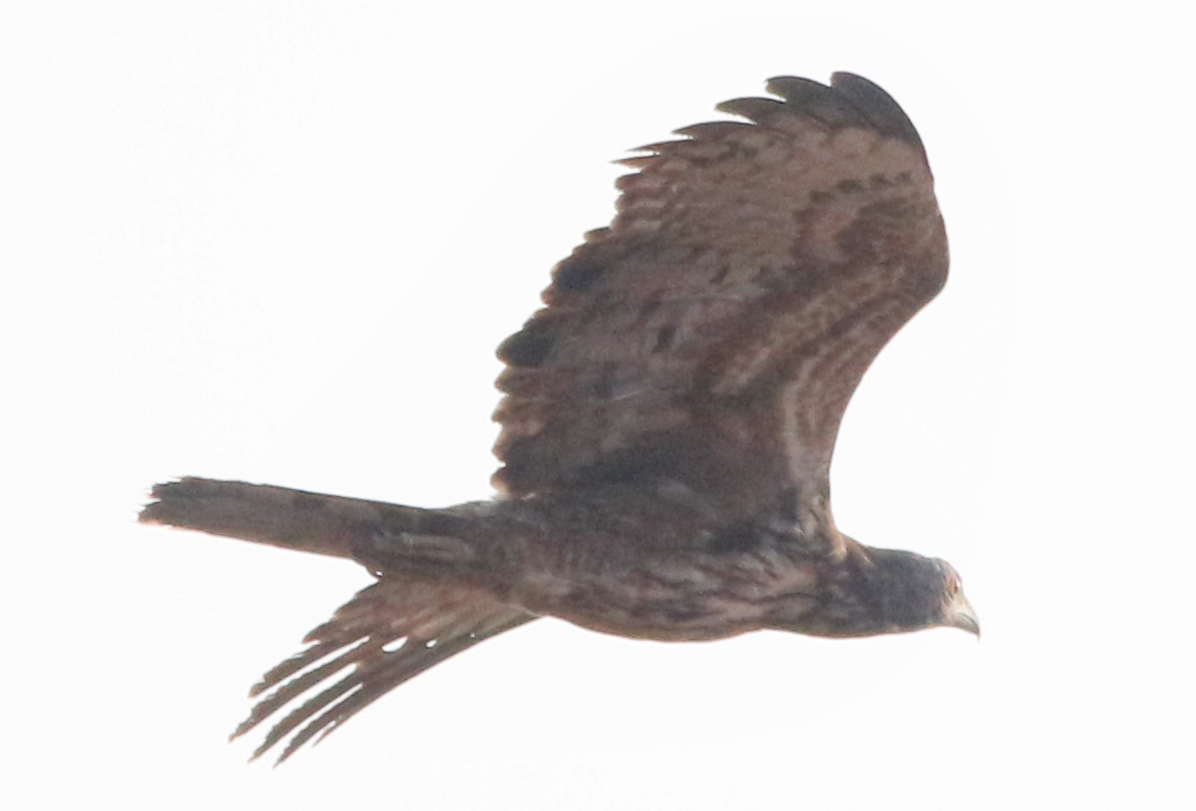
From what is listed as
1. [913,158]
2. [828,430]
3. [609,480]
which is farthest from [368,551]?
[913,158]

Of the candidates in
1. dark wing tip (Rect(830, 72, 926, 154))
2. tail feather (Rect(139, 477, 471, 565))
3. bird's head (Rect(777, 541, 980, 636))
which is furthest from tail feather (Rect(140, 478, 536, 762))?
dark wing tip (Rect(830, 72, 926, 154))

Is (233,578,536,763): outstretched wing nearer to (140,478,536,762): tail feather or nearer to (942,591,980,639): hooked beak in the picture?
(140,478,536,762): tail feather

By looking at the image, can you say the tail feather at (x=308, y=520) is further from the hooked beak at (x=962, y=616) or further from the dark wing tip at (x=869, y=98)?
the dark wing tip at (x=869, y=98)

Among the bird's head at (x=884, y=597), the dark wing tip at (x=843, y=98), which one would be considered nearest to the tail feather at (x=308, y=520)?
the bird's head at (x=884, y=597)

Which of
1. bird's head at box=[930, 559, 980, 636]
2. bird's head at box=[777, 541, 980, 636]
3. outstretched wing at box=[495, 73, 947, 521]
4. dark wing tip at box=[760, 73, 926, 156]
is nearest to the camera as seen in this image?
dark wing tip at box=[760, 73, 926, 156]

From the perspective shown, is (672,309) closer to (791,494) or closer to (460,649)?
(791,494)
